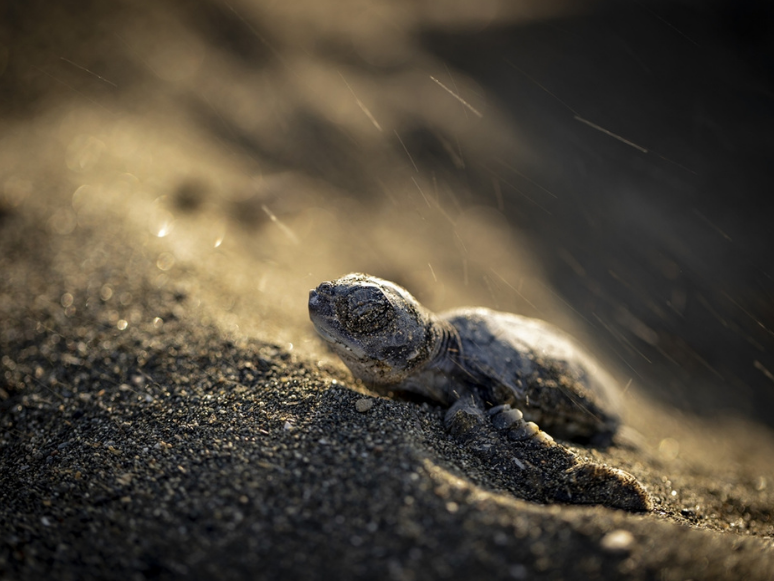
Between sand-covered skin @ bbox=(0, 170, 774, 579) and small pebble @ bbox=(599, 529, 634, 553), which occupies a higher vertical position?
small pebble @ bbox=(599, 529, 634, 553)

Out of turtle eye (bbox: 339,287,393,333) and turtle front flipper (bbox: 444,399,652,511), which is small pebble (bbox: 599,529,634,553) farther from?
turtle eye (bbox: 339,287,393,333)

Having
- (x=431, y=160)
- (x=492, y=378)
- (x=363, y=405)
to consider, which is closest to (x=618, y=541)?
(x=363, y=405)

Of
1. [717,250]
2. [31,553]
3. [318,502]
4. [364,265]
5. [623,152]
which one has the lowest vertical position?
[364,265]

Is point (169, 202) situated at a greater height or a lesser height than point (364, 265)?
lesser

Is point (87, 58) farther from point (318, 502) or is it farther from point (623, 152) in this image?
point (623, 152)

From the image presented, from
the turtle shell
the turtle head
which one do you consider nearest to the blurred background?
the turtle head

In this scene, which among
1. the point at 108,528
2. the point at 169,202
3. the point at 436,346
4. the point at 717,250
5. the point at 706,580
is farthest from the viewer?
the point at 717,250

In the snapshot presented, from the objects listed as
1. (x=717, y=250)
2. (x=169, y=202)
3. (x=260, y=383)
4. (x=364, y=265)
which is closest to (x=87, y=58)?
(x=169, y=202)
